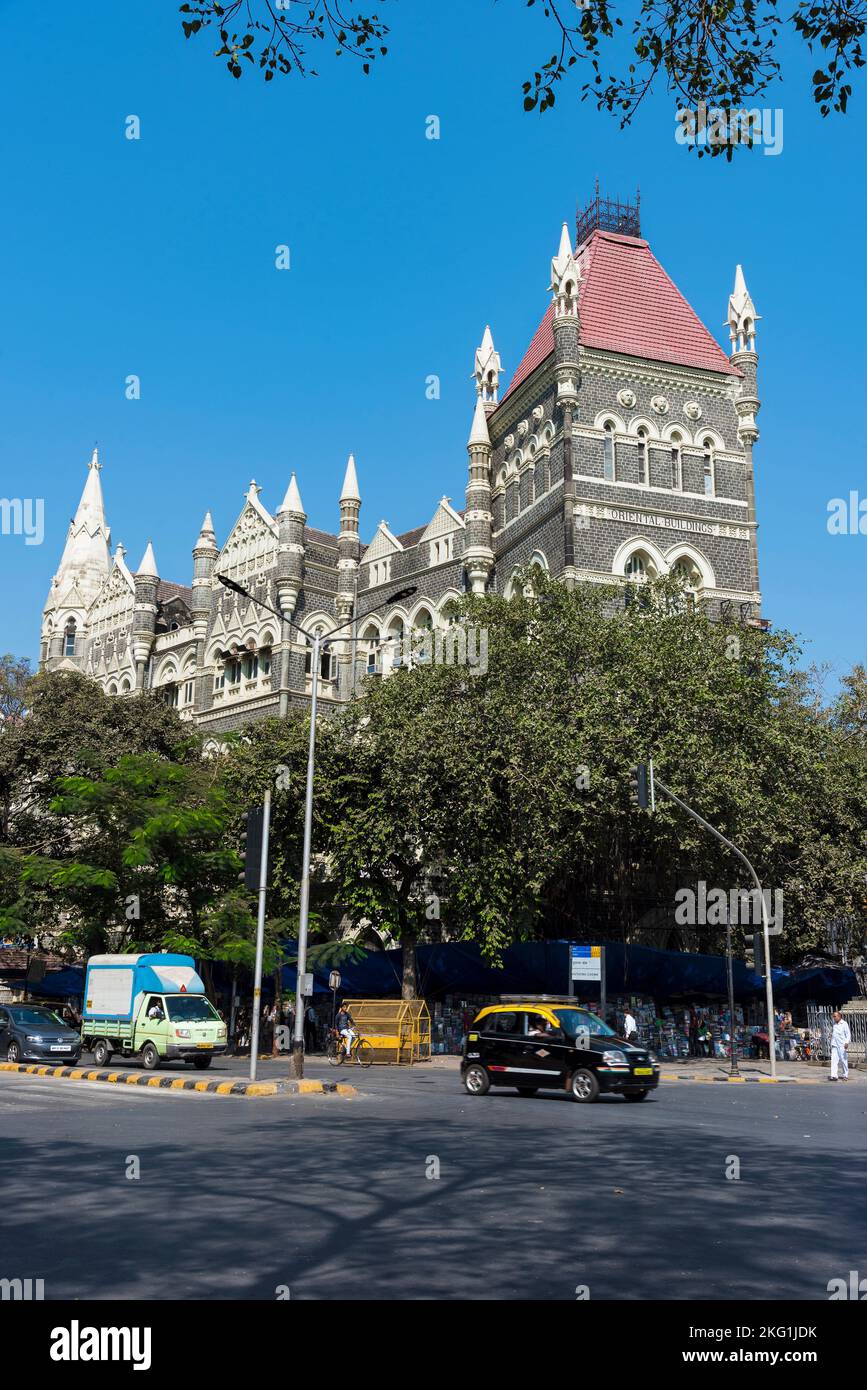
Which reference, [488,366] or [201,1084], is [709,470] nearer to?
[488,366]

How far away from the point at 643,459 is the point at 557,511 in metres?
4.51

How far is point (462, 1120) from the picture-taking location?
15.5 m

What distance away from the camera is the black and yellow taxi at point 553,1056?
755 inches

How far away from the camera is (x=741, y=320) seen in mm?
50938

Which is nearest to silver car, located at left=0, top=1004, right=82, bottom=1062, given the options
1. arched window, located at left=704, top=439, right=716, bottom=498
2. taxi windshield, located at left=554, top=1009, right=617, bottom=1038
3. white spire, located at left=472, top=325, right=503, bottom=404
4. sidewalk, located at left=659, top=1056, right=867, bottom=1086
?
taxi windshield, located at left=554, top=1009, right=617, bottom=1038

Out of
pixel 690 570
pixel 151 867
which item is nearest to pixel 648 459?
pixel 690 570

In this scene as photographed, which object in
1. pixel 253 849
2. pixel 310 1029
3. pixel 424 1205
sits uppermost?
pixel 253 849

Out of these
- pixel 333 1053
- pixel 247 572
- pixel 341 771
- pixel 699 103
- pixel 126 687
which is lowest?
pixel 333 1053

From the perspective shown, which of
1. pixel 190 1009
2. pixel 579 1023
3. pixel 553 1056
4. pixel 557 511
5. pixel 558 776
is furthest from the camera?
pixel 557 511
